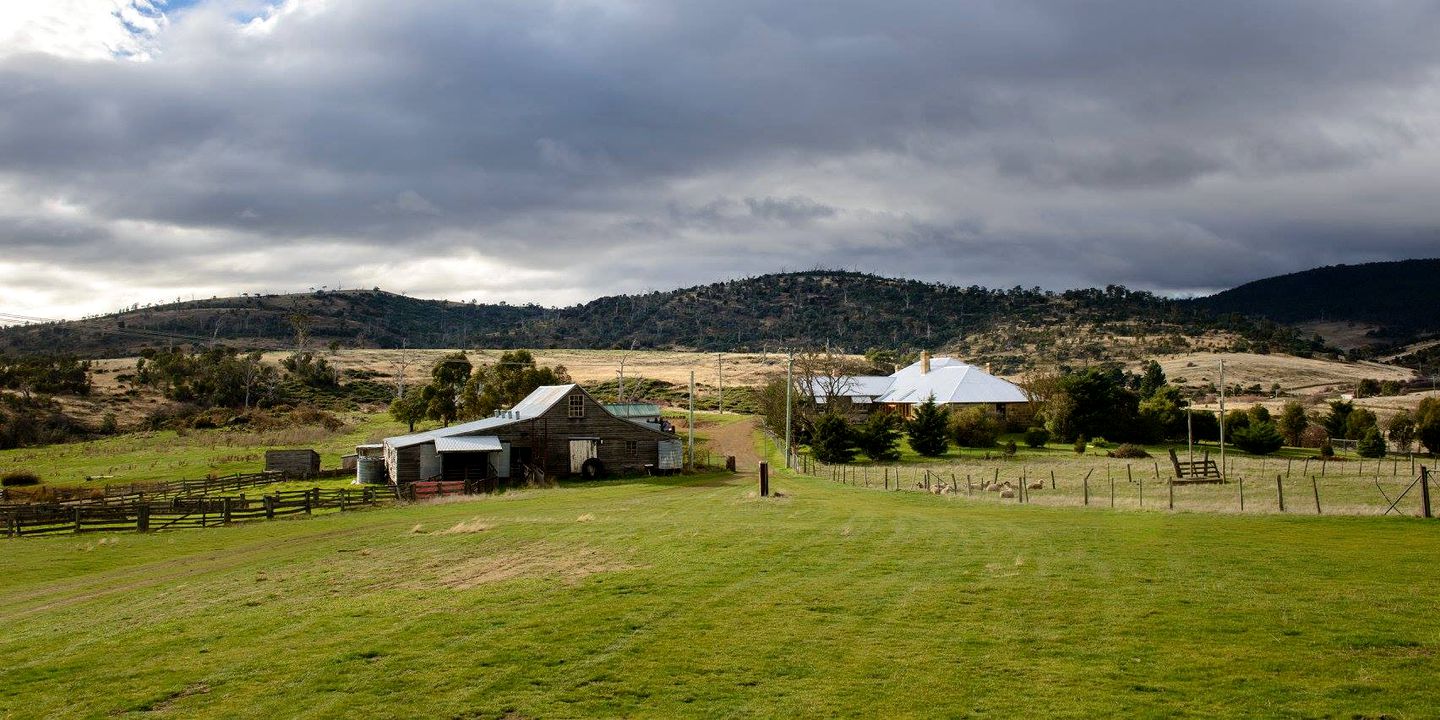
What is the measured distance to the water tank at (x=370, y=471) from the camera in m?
57.5

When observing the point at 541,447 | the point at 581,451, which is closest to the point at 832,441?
the point at 581,451

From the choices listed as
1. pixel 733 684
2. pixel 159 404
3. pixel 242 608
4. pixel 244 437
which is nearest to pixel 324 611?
pixel 242 608

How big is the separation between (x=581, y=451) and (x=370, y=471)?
41.5 ft

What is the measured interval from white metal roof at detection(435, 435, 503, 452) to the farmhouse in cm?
3205

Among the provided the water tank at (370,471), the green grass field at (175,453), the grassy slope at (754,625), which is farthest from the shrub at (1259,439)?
the green grass field at (175,453)

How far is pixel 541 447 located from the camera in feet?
193

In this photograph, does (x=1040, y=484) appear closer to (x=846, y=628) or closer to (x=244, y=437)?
(x=846, y=628)

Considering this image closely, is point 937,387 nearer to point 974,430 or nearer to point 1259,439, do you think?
point 974,430

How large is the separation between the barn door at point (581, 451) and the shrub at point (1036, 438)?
117ft

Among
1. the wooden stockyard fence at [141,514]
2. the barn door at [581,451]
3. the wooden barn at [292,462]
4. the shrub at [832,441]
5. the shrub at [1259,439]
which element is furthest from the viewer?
the shrub at [1259,439]

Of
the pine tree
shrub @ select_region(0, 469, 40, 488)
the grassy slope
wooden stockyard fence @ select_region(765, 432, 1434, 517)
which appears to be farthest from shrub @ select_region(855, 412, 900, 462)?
shrub @ select_region(0, 469, 40, 488)

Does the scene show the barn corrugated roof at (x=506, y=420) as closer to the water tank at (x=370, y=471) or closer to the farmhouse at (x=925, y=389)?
the water tank at (x=370, y=471)

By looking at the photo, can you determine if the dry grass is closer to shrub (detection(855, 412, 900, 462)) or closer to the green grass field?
shrub (detection(855, 412, 900, 462))

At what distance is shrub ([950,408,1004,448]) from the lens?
74812 millimetres
